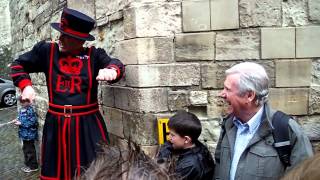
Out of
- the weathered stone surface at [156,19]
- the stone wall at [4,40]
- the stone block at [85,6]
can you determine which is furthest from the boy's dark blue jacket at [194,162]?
the stone wall at [4,40]

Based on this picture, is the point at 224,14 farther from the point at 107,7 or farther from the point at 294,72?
the point at 107,7

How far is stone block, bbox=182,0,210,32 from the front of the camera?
12.2ft

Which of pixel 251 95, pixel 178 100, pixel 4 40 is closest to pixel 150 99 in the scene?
pixel 178 100

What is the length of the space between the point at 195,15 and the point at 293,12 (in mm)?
788

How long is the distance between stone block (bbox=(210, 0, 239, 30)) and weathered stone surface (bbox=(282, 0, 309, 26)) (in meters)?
0.39

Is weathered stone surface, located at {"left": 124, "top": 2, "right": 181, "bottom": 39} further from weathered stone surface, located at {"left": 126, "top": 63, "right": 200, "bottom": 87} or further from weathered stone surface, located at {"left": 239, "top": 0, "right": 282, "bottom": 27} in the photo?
weathered stone surface, located at {"left": 239, "top": 0, "right": 282, "bottom": 27}

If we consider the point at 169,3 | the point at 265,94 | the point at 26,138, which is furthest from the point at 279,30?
the point at 26,138

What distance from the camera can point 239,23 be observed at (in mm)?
3711

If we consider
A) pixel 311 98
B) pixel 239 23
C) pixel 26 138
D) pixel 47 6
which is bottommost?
pixel 26 138

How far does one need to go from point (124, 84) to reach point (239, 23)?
1.11 m

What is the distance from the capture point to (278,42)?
12.1 ft

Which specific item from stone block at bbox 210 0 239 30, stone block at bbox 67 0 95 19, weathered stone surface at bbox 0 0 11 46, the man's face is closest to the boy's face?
the man's face

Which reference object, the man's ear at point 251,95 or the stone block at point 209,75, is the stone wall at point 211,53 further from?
the man's ear at point 251,95

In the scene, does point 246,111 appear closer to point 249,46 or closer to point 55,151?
point 249,46
